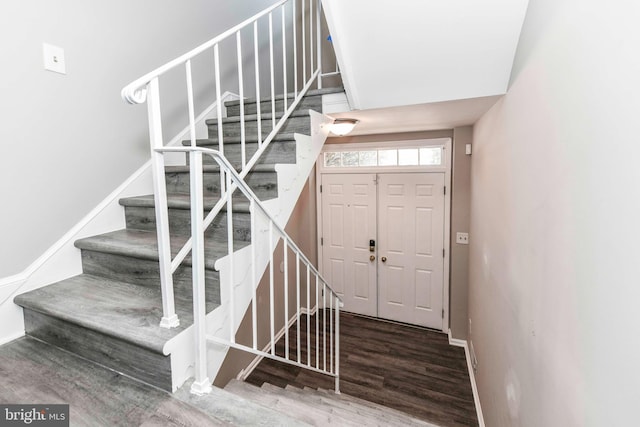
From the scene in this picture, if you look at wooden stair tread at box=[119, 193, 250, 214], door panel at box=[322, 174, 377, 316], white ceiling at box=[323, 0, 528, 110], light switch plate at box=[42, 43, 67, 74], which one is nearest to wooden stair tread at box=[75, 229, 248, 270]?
wooden stair tread at box=[119, 193, 250, 214]

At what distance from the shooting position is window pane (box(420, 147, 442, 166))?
3648 millimetres

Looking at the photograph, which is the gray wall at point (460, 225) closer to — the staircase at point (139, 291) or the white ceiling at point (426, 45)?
the white ceiling at point (426, 45)

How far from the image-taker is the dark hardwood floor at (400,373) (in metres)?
2.69

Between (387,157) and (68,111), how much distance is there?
3.12m

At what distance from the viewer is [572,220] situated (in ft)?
3.23

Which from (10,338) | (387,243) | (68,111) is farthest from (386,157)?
(10,338)

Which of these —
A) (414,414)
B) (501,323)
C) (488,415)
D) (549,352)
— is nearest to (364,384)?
→ (414,414)

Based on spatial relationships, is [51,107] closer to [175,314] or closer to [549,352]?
[175,314]

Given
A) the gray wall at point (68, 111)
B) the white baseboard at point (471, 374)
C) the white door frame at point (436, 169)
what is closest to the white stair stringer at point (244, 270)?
the gray wall at point (68, 111)

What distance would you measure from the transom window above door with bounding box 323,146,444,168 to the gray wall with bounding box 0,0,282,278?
2326 millimetres

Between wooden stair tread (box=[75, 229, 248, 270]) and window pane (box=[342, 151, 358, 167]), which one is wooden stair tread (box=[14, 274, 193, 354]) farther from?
window pane (box=[342, 151, 358, 167])

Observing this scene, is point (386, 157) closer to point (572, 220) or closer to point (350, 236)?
point (350, 236)

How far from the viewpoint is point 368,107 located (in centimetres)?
220

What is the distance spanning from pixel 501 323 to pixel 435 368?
1572mm
